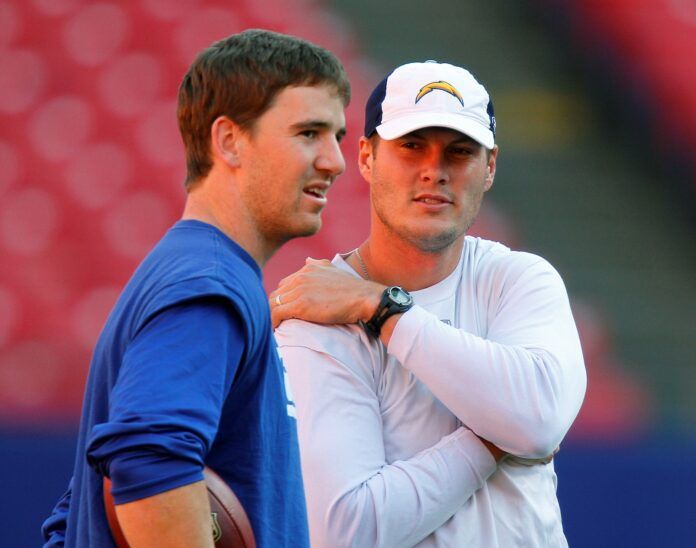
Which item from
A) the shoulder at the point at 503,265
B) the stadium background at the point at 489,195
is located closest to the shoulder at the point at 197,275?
the shoulder at the point at 503,265

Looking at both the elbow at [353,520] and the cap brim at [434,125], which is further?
the cap brim at [434,125]

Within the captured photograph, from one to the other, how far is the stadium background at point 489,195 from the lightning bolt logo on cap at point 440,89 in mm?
1841

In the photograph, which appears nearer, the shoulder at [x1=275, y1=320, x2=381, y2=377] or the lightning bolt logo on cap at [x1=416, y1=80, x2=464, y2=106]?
the shoulder at [x1=275, y1=320, x2=381, y2=377]

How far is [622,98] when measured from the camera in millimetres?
4398

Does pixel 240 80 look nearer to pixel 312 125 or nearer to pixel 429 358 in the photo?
pixel 312 125

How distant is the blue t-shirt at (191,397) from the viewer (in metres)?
1.09

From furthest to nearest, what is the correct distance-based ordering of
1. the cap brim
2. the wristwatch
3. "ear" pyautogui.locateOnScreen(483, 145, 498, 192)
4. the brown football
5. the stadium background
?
1. the stadium background
2. "ear" pyautogui.locateOnScreen(483, 145, 498, 192)
3. the cap brim
4. the wristwatch
5. the brown football

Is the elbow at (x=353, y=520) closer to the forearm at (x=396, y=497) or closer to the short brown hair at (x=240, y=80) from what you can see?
the forearm at (x=396, y=497)

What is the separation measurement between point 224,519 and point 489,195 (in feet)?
10.1

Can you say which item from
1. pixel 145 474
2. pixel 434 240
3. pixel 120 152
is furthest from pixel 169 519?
pixel 120 152

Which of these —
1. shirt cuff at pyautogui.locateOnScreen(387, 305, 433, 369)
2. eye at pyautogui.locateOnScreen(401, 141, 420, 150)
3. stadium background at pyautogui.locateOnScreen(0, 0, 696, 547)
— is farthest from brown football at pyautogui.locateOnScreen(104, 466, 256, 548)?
stadium background at pyautogui.locateOnScreen(0, 0, 696, 547)

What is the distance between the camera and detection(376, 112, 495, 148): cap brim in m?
1.81

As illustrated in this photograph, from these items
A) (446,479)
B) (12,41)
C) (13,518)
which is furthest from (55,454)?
(446,479)

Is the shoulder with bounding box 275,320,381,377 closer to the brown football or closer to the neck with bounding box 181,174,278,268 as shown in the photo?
the neck with bounding box 181,174,278,268
